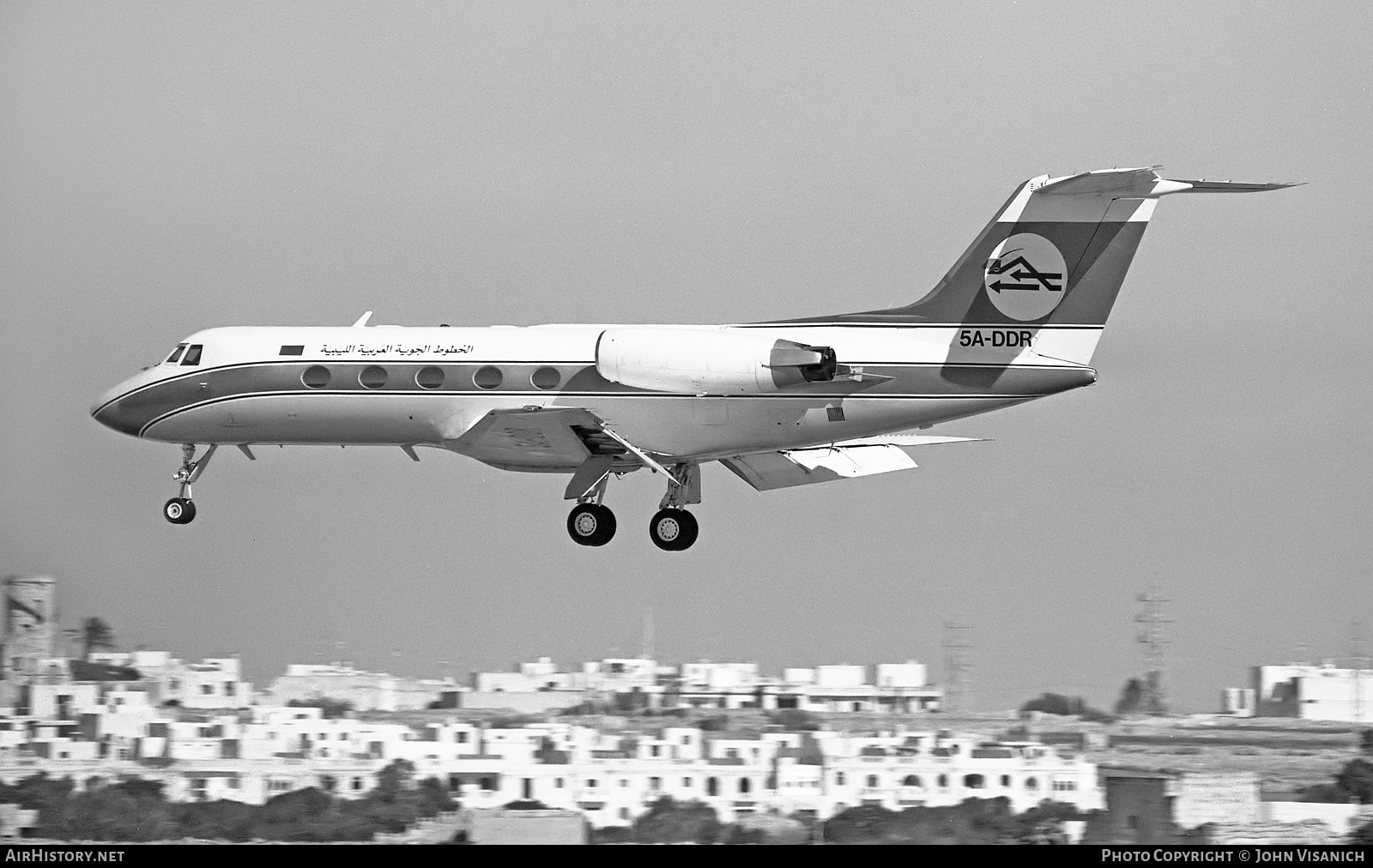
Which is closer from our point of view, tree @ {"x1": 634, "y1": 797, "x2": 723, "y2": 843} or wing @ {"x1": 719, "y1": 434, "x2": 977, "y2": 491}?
tree @ {"x1": 634, "y1": 797, "x2": 723, "y2": 843}

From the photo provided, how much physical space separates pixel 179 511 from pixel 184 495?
33 centimetres

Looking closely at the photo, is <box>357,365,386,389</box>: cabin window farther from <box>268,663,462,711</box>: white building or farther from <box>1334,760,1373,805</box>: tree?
<box>1334,760,1373,805</box>: tree

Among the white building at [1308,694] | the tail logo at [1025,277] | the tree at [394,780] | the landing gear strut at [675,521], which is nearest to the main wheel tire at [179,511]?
the tree at [394,780]

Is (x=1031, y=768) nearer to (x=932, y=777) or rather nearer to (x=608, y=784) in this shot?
(x=932, y=777)

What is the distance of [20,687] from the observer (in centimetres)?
4597

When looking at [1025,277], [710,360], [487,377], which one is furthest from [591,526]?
[1025,277]

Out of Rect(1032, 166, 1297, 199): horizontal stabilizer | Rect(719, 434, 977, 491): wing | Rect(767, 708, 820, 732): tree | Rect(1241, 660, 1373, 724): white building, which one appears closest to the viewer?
Rect(1032, 166, 1297, 199): horizontal stabilizer

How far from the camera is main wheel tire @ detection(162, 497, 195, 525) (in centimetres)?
4078

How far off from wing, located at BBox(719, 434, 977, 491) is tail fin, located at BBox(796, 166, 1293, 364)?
5173 millimetres

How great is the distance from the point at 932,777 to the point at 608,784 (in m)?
5.97

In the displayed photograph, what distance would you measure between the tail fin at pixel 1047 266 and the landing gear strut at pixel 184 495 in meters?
14.2

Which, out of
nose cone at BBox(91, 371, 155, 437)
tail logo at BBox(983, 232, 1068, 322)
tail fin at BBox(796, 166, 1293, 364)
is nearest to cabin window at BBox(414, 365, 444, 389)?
nose cone at BBox(91, 371, 155, 437)

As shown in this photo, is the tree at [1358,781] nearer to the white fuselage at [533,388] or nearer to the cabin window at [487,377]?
the white fuselage at [533,388]
